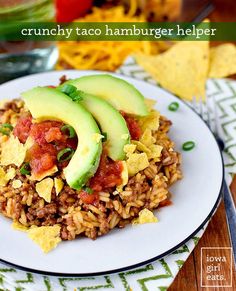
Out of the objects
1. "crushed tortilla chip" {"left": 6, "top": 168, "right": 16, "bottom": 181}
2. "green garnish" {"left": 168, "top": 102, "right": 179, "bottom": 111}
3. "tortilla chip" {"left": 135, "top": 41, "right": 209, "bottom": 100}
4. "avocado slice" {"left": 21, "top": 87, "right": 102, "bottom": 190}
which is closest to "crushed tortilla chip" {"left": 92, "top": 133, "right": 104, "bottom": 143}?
"avocado slice" {"left": 21, "top": 87, "right": 102, "bottom": 190}

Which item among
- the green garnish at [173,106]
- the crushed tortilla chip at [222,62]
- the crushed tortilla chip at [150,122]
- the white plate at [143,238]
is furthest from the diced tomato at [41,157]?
the crushed tortilla chip at [222,62]

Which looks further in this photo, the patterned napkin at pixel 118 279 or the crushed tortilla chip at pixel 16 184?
the crushed tortilla chip at pixel 16 184

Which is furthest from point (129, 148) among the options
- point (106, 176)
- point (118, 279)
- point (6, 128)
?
point (6, 128)

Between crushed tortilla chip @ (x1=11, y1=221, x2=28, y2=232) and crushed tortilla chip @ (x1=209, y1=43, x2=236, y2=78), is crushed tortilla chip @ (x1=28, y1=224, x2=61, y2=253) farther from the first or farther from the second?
crushed tortilla chip @ (x1=209, y1=43, x2=236, y2=78)

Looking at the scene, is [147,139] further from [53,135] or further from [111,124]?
[53,135]

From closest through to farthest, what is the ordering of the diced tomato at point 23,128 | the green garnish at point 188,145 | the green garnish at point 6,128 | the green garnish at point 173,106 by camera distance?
the diced tomato at point 23,128 < the green garnish at point 6,128 < the green garnish at point 188,145 < the green garnish at point 173,106

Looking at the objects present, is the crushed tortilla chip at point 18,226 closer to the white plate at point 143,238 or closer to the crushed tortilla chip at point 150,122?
the white plate at point 143,238
